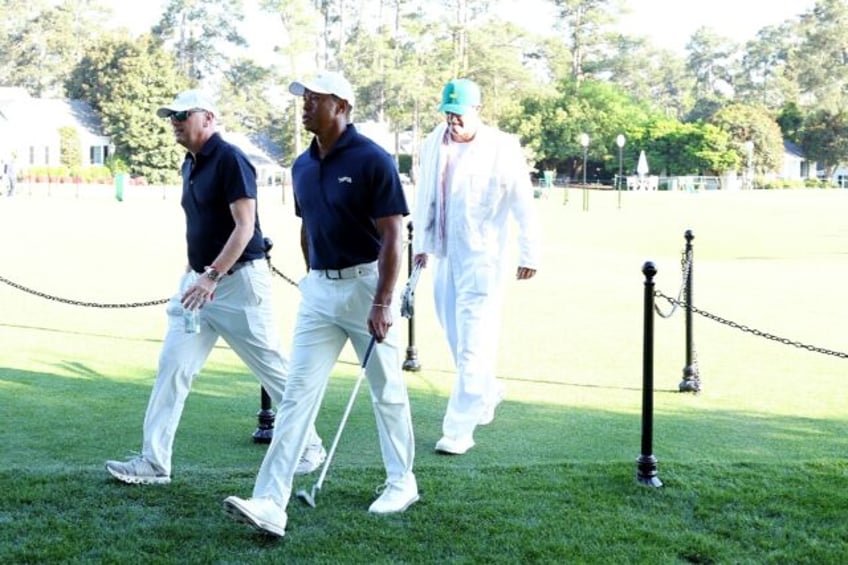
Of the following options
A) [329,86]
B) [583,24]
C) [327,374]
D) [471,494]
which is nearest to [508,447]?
[471,494]

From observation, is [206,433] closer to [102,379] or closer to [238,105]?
[102,379]

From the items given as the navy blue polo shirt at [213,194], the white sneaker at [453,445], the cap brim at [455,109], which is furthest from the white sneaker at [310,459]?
the cap brim at [455,109]

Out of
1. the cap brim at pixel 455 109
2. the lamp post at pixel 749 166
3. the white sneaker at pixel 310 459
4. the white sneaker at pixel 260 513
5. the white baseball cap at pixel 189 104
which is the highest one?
the lamp post at pixel 749 166

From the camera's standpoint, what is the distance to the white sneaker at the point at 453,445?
6.73 meters

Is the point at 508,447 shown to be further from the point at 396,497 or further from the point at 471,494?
the point at 396,497

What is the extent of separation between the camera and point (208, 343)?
20.0ft

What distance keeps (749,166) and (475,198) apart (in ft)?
251

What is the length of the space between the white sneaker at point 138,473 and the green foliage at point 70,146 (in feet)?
240

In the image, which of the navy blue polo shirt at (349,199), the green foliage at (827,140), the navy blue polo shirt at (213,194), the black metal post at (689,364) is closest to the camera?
the navy blue polo shirt at (349,199)

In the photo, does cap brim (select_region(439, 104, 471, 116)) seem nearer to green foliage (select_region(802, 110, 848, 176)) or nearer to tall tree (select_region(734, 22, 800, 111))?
green foliage (select_region(802, 110, 848, 176))

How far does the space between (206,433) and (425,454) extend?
1.50 meters

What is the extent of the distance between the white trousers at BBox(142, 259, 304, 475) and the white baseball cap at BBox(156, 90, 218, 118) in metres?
0.84

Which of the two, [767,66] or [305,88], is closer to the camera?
[305,88]

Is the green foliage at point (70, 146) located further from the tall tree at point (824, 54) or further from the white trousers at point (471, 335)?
the white trousers at point (471, 335)
